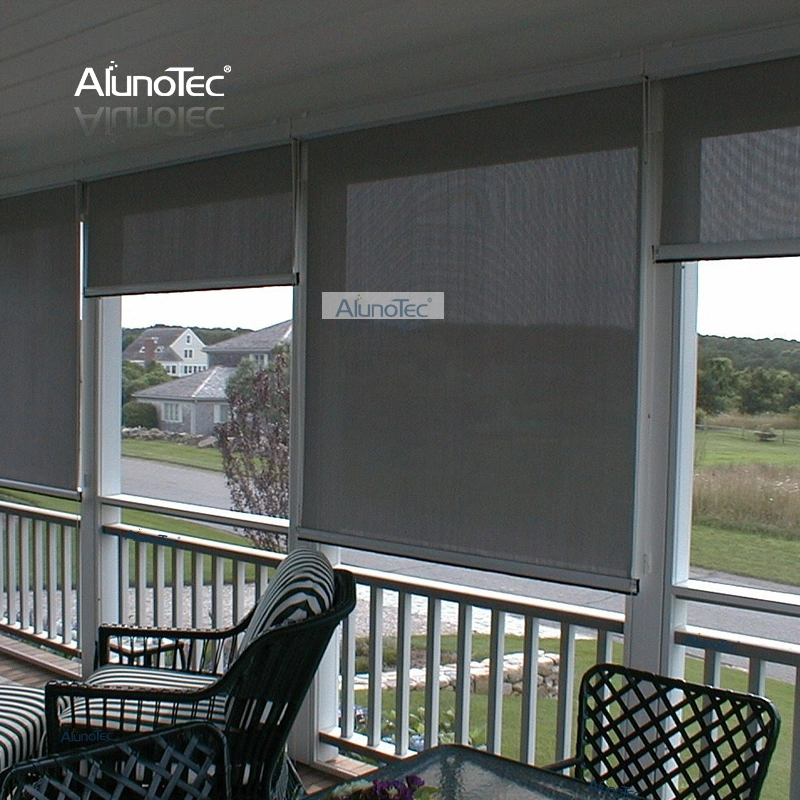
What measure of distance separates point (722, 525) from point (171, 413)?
6.96 m

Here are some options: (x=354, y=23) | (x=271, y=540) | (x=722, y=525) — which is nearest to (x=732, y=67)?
(x=354, y=23)

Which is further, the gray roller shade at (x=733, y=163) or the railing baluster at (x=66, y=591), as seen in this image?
the railing baluster at (x=66, y=591)

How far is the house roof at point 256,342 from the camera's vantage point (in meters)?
10.7

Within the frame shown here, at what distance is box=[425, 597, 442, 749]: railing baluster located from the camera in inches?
136

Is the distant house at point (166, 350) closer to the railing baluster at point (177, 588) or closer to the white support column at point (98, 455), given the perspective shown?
the white support column at point (98, 455)

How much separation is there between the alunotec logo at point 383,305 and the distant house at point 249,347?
7.15 metres

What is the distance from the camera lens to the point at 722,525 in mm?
5734

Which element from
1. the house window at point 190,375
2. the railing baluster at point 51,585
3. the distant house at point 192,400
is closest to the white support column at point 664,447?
the railing baluster at point 51,585

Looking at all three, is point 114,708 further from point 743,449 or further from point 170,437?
point 170,437

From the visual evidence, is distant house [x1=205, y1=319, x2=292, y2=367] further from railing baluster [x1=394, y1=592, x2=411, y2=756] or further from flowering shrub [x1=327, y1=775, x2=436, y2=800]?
flowering shrub [x1=327, y1=775, x2=436, y2=800]

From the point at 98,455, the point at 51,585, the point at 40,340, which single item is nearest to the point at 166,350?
the point at 51,585

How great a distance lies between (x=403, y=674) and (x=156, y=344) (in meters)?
8.22

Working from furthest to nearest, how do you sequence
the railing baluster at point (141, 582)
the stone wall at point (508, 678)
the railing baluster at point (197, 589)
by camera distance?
the stone wall at point (508, 678) → the railing baluster at point (141, 582) → the railing baluster at point (197, 589)

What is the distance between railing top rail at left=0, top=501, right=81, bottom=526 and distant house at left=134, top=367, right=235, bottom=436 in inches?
200
